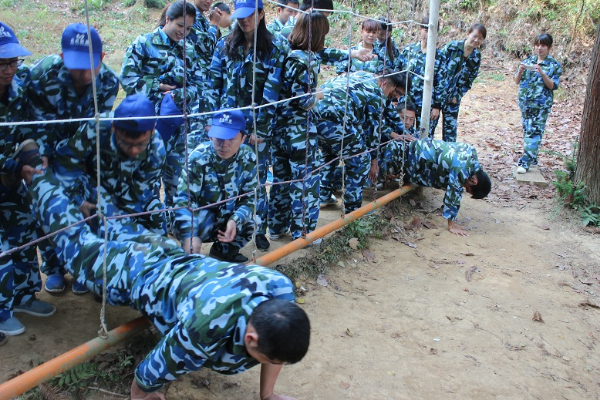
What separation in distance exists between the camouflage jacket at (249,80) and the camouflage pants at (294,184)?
19 cm

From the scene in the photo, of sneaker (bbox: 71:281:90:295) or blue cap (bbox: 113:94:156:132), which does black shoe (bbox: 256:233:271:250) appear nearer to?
sneaker (bbox: 71:281:90:295)

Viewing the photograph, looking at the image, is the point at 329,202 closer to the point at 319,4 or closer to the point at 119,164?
the point at 319,4

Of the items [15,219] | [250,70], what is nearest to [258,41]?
[250,70]

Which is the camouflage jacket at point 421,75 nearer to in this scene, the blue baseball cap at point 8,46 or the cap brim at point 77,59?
the cap brim at point 77,59

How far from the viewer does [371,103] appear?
451 centimetres

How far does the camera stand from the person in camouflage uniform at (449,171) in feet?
15.4

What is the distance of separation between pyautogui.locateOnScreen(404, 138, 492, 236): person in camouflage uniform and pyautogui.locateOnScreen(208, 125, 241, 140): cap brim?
2.31m

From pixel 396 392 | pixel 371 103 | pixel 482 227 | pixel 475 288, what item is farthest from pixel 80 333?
pixel 482 227

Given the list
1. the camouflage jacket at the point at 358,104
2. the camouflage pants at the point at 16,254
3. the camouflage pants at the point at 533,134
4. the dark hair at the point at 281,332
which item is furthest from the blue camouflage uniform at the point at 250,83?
the camouflage pants at the point at 533,134

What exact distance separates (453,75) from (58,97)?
174 inches

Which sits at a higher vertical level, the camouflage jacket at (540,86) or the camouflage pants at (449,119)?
the camouflage jacket at (540,86)

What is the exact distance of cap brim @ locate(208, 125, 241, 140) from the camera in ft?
10.1

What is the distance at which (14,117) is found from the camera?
2.59 meters

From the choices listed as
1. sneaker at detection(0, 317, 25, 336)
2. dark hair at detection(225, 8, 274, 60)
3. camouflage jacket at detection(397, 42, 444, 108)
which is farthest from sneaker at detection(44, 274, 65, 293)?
camouflage jacket at detection(397, 42, 444, 108)
